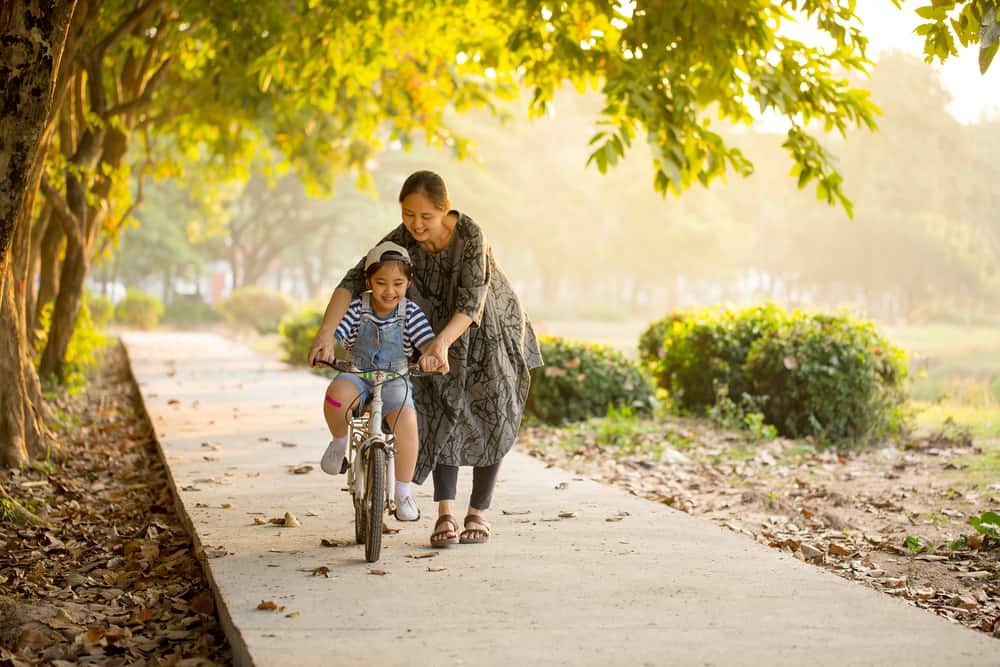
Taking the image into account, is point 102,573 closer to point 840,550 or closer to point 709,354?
point 840,550

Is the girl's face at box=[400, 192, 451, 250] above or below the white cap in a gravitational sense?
above

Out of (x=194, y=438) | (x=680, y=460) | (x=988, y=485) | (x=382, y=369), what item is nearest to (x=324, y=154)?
(x=194, y=438)

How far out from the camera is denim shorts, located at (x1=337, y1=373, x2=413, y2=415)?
16.9 feet

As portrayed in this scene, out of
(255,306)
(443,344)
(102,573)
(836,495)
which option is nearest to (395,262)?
(443,344)

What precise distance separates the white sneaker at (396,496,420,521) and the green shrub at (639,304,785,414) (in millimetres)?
6420

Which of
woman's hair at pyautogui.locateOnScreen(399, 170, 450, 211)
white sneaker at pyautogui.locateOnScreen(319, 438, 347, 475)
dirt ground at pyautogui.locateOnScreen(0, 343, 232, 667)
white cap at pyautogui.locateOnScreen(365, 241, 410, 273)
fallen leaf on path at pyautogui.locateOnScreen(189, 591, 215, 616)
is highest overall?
woman's hair at pyautogui.locateOnScreen(399, 170, 450, 211)

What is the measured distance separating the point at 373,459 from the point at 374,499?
0.58ft

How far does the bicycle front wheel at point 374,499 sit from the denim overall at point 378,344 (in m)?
0.39

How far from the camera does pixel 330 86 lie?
13.3 metres

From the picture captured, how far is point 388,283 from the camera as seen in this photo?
504 centimetres

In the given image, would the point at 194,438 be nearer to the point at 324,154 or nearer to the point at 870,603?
the point at 870,603

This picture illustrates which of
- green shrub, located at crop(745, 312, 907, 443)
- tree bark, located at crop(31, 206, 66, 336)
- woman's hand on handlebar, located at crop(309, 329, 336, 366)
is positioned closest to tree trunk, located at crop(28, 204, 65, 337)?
tree bark, located at crop(31, 206, 66, 336)

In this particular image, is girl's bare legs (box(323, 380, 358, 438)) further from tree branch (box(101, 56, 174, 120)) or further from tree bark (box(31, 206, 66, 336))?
tree bark (box(31, 206, 66, 336))

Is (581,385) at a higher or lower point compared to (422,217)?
lower
